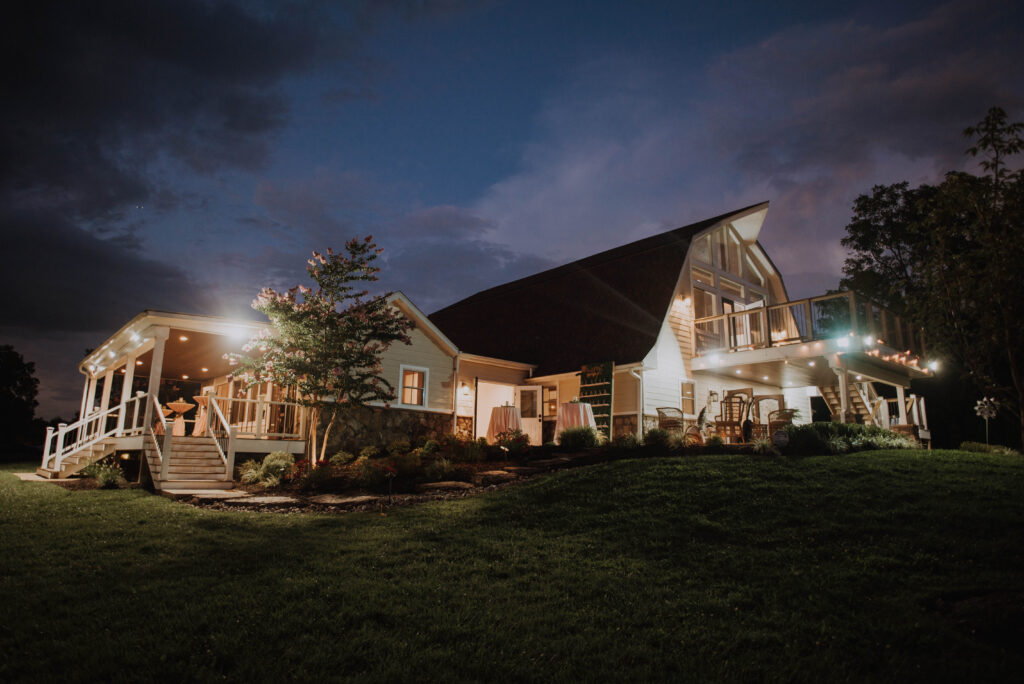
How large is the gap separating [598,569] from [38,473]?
15580 millimetres

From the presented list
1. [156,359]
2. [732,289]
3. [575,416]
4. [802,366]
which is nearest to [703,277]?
[732,289]

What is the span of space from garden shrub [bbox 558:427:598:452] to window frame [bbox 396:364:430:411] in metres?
4.14

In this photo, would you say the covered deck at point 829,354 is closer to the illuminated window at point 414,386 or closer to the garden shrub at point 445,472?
the illuminated window at point 414,386

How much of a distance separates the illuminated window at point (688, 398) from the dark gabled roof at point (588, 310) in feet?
7.32

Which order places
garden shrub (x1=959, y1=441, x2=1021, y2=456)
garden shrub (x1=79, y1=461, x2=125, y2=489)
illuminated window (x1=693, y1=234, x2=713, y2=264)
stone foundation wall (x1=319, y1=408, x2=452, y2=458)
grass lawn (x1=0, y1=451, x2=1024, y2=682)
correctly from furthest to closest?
1. illuminated window (x1=693, y1=234, x2=713, y2=264)
2. stone foundation wall (x1=319, y1=408, x2=452, y2=458)
3. garden shrub (x1=79, y1=461, x2=125, y2=489)
4. garden shrub (x1=959, y1=441, x2=1021, y2=456)
5. grass lawn (x1=0, y1=451, x2=1024, y2=682)

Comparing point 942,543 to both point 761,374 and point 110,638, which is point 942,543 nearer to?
point 110,638

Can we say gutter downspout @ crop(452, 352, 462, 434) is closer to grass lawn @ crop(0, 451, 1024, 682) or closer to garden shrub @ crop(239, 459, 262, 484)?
garden shrub @ crop(239, 459, 262, 484)

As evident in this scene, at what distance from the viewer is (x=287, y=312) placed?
1148 centimetres

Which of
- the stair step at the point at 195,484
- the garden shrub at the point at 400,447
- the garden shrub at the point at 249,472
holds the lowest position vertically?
the stair step at the point at 195,484

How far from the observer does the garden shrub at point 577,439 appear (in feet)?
43.6

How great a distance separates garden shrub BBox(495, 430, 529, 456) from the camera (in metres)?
13.0

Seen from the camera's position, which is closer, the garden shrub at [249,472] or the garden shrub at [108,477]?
the garden shrub at [108,477]

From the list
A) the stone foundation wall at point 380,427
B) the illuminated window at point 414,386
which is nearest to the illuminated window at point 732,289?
the stone foundation wall at point 380,427

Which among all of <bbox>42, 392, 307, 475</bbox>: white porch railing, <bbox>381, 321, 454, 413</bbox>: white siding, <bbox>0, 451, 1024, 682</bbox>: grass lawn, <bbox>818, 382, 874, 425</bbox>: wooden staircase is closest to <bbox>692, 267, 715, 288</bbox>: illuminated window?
<bbox>818, 382, 874, 425</bbox>: wooden staircase
